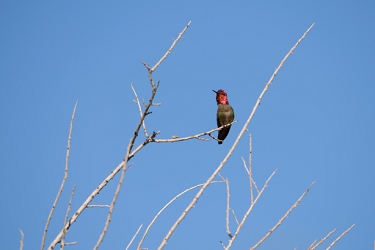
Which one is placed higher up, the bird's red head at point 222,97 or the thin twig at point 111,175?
the bird's red head at point 222,97

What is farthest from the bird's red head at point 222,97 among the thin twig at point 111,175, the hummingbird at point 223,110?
the thin twig at point 111,175

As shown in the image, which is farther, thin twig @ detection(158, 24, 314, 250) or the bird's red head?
the bird's red head

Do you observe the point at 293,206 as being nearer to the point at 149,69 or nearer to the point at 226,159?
the point at 226,159

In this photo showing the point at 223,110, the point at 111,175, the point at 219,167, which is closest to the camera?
the point at 219,167

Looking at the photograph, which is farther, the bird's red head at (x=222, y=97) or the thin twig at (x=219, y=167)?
the bird's red head at (x=222, y=97)

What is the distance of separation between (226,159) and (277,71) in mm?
908

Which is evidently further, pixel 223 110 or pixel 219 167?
pixel 223 110

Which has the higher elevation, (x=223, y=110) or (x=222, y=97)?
(x=222, y=97)

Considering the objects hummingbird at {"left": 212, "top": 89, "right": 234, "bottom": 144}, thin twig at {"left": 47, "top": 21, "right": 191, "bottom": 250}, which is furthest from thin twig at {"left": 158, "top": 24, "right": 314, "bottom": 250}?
hummingbird at {"left": 212, "top": 89, "right": 234, "bottom": 144}

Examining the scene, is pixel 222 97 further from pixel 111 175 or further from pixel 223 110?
pixel 111 175

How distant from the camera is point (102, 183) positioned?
4.29m

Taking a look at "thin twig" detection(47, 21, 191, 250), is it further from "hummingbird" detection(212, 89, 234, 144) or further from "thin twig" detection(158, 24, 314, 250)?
"hummingbird" detection(212, 89, 234, 144)

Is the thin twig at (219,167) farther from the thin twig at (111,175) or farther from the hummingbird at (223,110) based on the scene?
the hummingbird at (223,110)

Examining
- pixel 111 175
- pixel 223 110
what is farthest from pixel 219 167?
pixel 223 110
